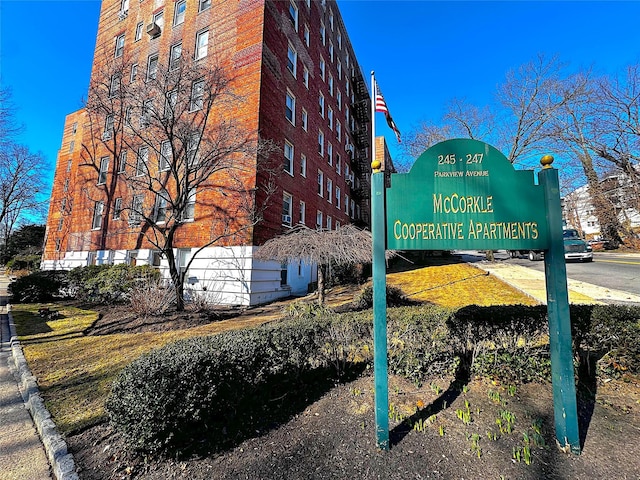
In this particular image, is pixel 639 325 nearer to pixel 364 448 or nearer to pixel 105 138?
pixel 364 448

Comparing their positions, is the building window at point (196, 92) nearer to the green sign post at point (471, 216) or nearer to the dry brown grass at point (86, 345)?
the dry brown grass at point (86, 345)

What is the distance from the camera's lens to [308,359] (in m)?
4.21

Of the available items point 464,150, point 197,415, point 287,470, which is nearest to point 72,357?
point 197,415

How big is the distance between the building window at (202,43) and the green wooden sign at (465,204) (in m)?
18.1

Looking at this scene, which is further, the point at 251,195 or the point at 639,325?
the point at 251,195

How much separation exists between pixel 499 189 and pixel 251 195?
11.3 m

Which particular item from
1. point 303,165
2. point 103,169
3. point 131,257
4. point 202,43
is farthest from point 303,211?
point 103,169

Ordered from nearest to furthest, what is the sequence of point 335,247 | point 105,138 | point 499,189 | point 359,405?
point 499,189, point 359,405, point 335,247, point 105,138

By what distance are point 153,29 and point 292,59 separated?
30.3 feet

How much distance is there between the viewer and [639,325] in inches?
153

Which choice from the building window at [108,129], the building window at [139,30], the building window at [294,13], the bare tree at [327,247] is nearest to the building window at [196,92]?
the bare tree at [327,247]

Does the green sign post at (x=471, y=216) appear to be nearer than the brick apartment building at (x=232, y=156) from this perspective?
Yes

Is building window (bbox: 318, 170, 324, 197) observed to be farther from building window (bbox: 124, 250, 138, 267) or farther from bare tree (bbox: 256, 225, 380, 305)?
bare tree (bbox: 256, 225, 380, 305)

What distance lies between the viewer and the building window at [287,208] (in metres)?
16.2
